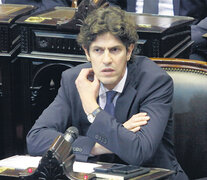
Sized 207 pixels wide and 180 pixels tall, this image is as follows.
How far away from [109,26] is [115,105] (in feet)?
1.26

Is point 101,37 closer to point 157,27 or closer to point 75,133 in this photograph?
point 75,133

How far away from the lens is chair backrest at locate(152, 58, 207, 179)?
300cm

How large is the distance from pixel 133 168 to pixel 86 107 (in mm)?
669

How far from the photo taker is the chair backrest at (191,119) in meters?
3.00

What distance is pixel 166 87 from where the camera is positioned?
2.93m

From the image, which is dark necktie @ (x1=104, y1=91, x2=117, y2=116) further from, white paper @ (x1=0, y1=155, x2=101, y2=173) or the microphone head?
the microphone head

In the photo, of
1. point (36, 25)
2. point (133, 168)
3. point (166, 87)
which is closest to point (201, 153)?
point (166, 87)

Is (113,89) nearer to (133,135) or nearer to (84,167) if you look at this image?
(133,135)

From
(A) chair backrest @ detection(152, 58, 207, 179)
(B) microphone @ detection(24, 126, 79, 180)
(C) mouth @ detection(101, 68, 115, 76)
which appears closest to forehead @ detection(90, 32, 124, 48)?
(C) mouth @ detection(101, 68, 115, 76)

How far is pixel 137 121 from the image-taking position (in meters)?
2.80

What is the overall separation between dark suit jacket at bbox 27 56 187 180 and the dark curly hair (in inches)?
7.5

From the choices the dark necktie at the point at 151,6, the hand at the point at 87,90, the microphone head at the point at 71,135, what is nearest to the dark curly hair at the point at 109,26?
the hand at the point at 87,90

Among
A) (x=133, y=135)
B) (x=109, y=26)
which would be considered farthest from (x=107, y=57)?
(x=133, y=135)

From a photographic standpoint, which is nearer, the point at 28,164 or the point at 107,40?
the point at 28,164
